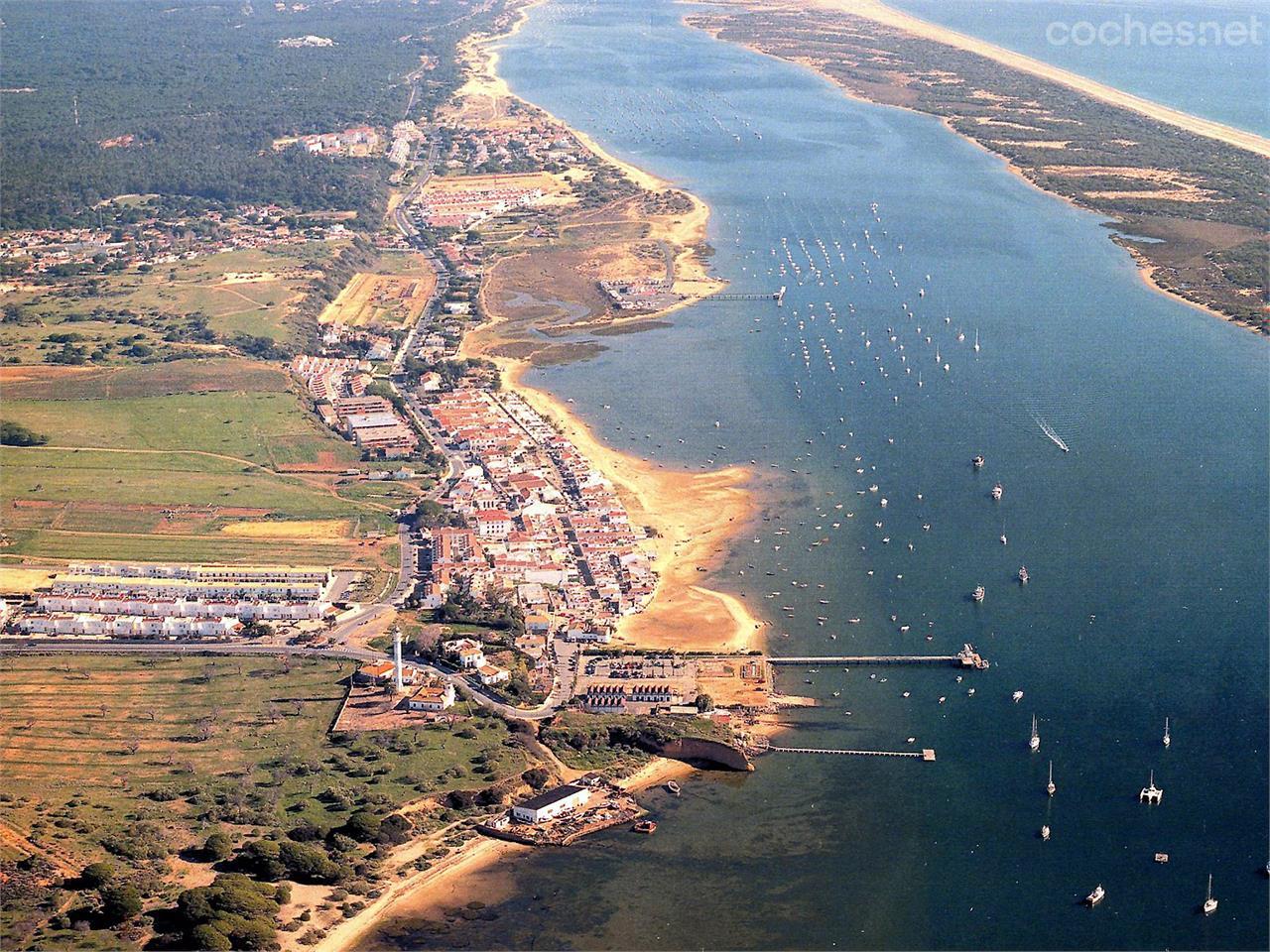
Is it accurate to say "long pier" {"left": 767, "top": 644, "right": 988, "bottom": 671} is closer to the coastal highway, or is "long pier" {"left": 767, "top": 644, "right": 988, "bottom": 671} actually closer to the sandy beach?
the sandy beach

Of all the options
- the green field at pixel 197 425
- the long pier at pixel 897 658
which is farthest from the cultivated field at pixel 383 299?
the long pier at pixel 897 658

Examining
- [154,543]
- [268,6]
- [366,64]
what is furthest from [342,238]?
[268,6]

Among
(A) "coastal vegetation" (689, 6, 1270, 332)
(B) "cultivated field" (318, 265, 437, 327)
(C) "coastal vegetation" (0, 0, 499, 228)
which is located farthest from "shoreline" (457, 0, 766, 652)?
(C) "coastal vegetation" (0, 0, 499, 228)

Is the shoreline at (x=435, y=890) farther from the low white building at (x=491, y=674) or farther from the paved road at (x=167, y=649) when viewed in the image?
the paved road at (x=167, y=649)

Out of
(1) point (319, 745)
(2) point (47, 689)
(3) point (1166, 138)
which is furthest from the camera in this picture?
(3) point (1166, 138)

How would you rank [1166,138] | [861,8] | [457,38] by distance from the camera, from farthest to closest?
[861,8] → [457,38] → [1166,138]

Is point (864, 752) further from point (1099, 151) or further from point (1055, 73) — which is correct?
point (1055, 73)

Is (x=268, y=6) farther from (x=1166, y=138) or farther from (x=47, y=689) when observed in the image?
(x=47, y=689)
